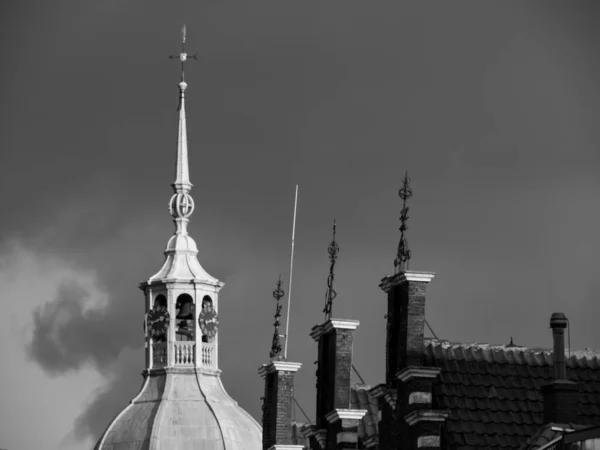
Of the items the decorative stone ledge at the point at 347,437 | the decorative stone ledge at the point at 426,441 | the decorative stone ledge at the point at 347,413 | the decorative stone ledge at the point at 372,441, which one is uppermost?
the decorative stone ledge at the point at 347,413

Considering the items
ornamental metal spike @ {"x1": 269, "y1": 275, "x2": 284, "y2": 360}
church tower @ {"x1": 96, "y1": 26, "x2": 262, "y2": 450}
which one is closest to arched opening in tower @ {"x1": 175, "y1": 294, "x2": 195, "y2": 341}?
church tower @ {"x1": 96, "y1": 26, "x2": 262, "y2": 450}

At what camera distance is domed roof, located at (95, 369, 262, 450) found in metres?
109

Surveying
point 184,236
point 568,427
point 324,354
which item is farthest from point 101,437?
point 568,427

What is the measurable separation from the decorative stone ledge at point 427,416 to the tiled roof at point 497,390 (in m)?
0.49

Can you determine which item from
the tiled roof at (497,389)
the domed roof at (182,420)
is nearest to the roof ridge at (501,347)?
the tiled roof at (497,389)

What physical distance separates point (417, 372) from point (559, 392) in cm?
415

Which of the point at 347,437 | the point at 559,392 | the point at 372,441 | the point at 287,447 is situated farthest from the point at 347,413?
the point at 559,392

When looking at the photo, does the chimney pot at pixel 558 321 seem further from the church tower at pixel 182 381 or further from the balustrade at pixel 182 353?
the balustrade at pixel 182 353

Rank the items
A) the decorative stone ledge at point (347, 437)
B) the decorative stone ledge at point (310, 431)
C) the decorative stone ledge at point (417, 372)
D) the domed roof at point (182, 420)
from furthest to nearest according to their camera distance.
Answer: the domed roof at point (182, 420) < the decorative stone ledge at point (310, 431) < the decorative stone ledge at point (347, 437) < the decorative stone ledge at point (417, 372)

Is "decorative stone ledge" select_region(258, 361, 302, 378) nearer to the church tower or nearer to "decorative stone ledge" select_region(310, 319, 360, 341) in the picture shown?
"decorative stone ledge" select_region(310, 319, 360, 341)

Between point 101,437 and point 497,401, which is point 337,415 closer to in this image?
point 497,401

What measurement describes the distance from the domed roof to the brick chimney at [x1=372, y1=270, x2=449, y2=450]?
48658mm

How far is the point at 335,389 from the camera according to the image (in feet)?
220

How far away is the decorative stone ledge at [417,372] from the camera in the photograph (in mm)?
57688
